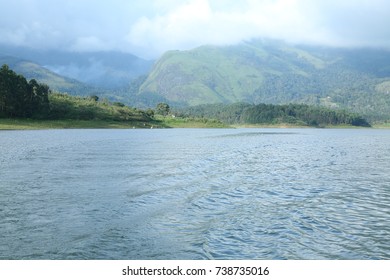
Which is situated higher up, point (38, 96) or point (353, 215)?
point (38, 96)

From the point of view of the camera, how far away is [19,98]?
575ft

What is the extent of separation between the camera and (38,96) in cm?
19250

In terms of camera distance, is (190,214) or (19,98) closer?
(190,214)

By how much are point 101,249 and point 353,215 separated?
15747 millimetres

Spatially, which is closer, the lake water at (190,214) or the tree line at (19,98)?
the lake water at (190,214)

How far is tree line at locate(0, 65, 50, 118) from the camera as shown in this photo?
168m

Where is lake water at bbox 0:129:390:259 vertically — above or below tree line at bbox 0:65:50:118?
below

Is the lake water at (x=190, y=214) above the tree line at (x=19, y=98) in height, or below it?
below

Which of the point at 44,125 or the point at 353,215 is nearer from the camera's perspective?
the point at 353,215

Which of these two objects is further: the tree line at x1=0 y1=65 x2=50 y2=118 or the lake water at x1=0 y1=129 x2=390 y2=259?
the tree line at x1=0 y1=65 x2=50 y2=118

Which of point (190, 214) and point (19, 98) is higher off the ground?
point (19, 98)

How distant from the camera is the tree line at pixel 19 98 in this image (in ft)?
550
